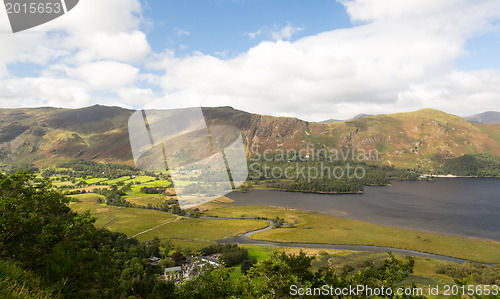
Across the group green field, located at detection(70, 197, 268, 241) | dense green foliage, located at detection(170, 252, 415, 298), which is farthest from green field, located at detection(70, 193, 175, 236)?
dense green foliage, located at detection(170, 252, 415, 298)

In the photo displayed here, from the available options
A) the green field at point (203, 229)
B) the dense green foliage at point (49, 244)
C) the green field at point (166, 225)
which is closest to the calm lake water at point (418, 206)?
the green field at point (203, 229)

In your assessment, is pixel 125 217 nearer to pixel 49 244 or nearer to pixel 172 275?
pixel 172 275

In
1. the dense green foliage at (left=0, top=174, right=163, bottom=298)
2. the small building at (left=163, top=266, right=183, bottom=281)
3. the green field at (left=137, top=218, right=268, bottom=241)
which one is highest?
the dense green foliage at (left=0, top=174, right=163, bottom=298)

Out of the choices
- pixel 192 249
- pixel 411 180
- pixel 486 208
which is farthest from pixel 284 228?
pixel 411 180

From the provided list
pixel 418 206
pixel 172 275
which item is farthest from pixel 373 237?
pixel 172 275

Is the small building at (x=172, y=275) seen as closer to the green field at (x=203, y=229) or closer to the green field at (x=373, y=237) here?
the green field at (x=203, y=229)

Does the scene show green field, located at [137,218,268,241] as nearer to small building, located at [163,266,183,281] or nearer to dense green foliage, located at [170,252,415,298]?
small building, located at [163,266,183,281]

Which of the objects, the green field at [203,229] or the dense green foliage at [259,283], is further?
the green field at [203,229]
